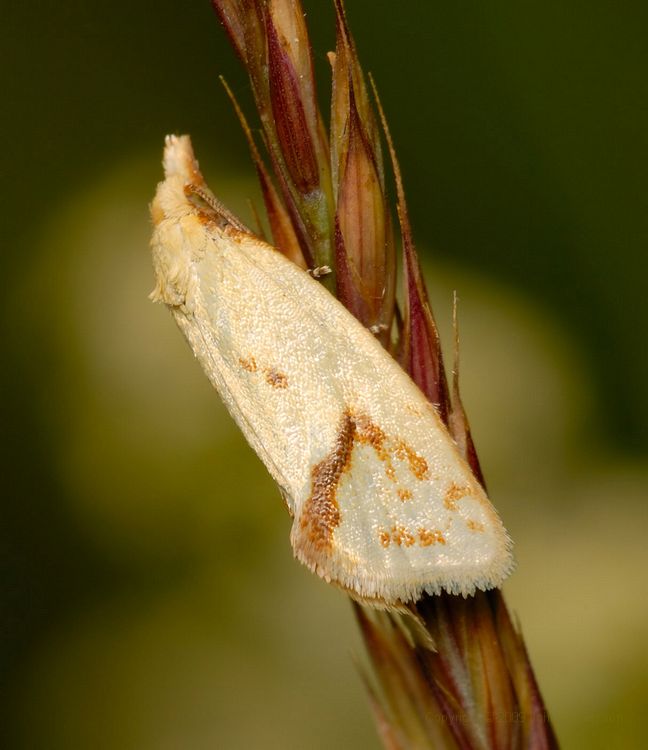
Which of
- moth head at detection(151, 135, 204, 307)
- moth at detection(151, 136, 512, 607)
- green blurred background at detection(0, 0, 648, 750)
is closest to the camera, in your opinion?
moth at detection(151, 136, 512, 607)

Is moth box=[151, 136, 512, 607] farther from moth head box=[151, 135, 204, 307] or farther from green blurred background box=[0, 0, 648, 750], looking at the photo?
green blurred background box=[0, 0, 648, 750]

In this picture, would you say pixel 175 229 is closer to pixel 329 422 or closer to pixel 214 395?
pixel 329 422

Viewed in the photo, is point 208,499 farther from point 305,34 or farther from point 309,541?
point 305,34

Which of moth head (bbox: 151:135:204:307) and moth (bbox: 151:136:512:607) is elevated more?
moth head (bbox: 151:135:204:307)

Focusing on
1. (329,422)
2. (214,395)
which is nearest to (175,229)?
(329,422)

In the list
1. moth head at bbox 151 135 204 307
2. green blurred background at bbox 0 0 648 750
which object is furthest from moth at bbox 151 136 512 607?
green blurred background at bbox 0 0 648 750

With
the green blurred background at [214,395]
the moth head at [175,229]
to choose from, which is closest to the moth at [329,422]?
the moth head at [175,229]

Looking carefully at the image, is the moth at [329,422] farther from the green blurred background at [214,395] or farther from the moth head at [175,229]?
the green blurred background at [214,395]
